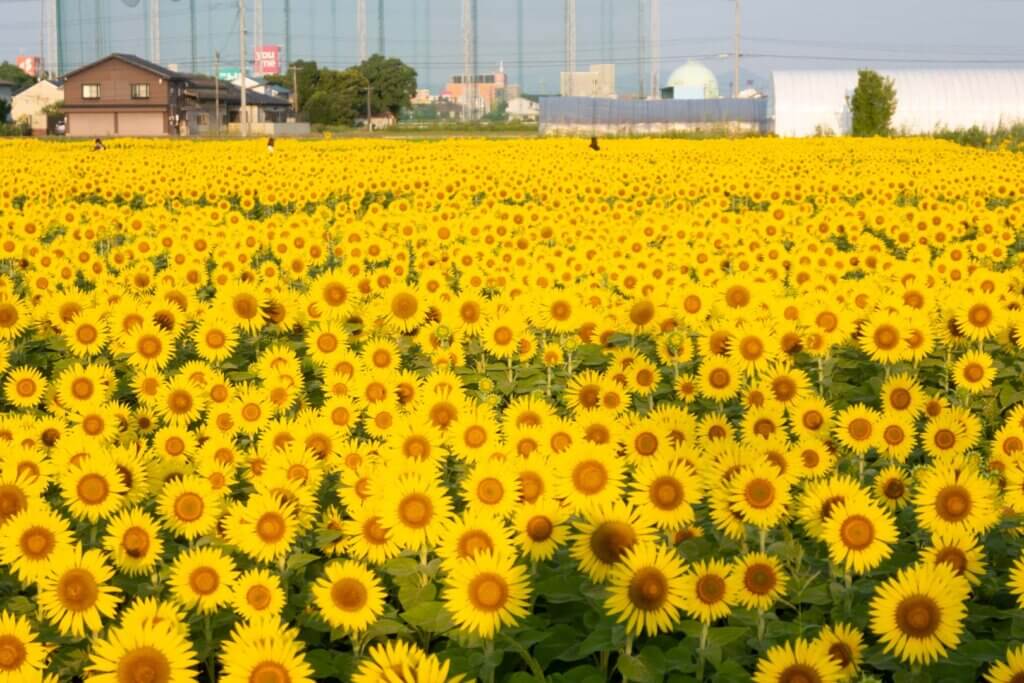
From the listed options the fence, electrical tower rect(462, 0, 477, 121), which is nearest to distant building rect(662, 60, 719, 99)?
electrical tower rect(462, 0, 477, 121)

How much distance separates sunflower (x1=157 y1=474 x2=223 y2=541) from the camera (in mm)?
3330

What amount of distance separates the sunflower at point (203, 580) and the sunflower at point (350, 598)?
A: 0.26 m

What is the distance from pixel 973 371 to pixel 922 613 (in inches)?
112

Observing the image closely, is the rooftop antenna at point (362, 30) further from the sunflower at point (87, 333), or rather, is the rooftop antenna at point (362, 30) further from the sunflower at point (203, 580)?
the sunflower at point (203, 580)

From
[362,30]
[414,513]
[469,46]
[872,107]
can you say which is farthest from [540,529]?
[362,30]

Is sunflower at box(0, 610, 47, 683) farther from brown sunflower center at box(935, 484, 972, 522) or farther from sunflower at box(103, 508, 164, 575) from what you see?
brown sunflower center at box(935, 484, 972, 522)

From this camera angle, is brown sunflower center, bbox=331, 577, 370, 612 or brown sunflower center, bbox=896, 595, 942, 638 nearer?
brown sunflower center, bbox=896, 595, 942, 638

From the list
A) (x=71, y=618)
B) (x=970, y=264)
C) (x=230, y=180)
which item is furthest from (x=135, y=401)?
(x=230, y=180)

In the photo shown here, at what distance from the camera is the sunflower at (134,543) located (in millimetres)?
3107

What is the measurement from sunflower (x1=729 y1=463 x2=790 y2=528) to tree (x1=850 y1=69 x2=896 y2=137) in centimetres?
4680

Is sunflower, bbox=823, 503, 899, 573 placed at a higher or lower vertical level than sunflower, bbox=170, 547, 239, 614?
higher

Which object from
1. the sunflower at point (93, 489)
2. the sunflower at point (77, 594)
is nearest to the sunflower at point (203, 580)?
the sunflower at point (77, 594)

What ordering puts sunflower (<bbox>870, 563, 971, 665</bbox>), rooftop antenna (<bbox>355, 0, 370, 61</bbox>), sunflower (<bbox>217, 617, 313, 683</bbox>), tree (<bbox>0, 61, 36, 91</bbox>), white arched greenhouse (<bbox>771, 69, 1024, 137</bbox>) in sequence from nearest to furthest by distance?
sunflower (<bbox>217, 617, 313, 683</bbox>) → sunflower (<bbox>870, 563, 971, 665</bbox>) → white arched greenhouse (<bbox>771, 69, 1024, 137</bbox>) → rooftop antenna (<bbox>355, 0, 370, 61</bbox>) → tree (<bbox>0, 61, 36, 91</bbox>)

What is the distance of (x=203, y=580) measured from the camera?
3.03m
